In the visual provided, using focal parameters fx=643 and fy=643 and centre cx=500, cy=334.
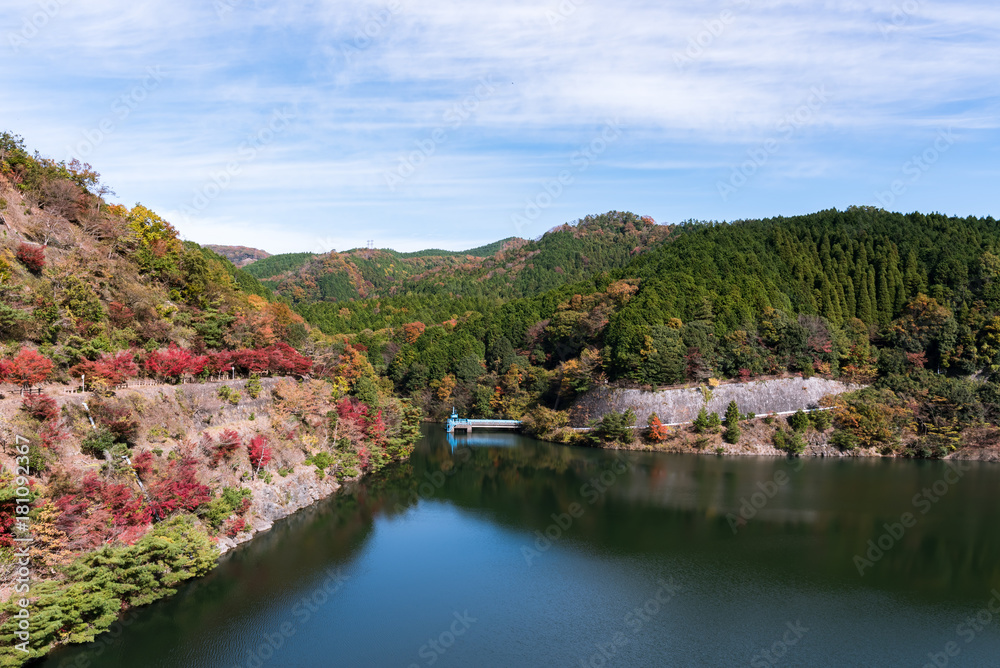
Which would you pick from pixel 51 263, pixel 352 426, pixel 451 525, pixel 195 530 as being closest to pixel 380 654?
pixel 195 530

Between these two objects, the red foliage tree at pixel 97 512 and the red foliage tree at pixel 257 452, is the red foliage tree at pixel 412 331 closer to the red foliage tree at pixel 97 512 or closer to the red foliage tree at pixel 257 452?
the red foliage tree at pixel 257 452

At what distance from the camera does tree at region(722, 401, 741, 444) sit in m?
49.7

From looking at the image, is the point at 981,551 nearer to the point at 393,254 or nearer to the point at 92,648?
the point at 92,648

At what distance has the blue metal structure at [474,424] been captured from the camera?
5975cm

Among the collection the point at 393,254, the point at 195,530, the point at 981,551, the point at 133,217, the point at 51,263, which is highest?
the point at 393,254

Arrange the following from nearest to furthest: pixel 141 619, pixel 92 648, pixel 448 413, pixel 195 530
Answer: pixel 92 648 < pixel 141 619 < pixel 195 530 < pixel 448 413

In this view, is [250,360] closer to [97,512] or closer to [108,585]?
[97,512]

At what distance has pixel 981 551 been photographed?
28.2 meters

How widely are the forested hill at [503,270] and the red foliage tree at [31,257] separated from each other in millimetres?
81611

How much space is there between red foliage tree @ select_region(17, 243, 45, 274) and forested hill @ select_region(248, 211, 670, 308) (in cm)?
8161

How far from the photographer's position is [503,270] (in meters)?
123

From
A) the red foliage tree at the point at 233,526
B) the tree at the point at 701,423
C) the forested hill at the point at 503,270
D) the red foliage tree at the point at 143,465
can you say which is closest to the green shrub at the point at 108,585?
the red foliage tree at the point at 143,465

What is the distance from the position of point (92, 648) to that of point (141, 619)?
1.83 meters

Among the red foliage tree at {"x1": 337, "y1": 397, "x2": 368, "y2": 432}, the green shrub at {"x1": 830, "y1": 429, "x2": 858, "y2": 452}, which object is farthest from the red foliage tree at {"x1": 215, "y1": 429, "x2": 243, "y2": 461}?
the green shrub at {"x1": 830, "y1": 429, "x2": 858, "y2": 452}
